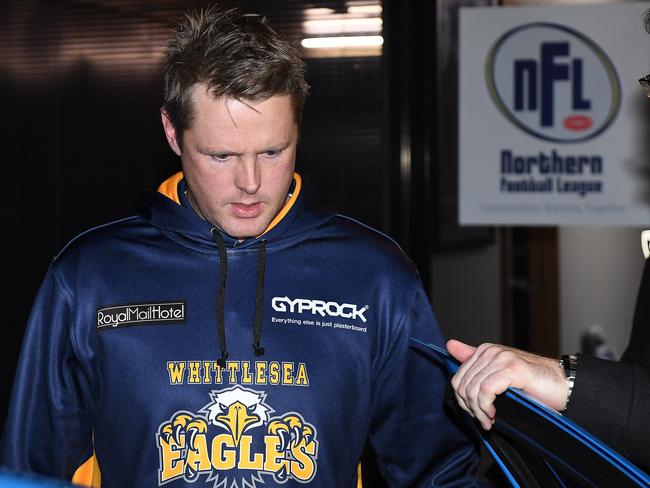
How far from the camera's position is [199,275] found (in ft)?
6.02

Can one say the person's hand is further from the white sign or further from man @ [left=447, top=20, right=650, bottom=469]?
the white sign

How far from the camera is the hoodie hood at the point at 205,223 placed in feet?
6.06

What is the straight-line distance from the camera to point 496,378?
1.47 m

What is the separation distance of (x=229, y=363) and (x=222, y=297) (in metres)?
0.11

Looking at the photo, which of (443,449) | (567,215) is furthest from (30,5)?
(443,449)

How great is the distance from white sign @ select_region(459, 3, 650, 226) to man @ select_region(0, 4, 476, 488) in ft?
7.55

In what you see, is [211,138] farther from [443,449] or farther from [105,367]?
[443,449]

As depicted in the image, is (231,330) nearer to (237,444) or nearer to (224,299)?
(224,299)

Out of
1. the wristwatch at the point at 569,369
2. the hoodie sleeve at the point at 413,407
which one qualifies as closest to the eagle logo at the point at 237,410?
the hoodie sleeve at the point at 413,407

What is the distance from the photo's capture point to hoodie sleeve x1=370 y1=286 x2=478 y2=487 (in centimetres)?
182

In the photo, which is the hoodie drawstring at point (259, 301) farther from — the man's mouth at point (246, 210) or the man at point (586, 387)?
the man at point (586, 387)

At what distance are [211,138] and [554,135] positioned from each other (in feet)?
8.71

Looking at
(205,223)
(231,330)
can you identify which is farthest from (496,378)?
(205,223)

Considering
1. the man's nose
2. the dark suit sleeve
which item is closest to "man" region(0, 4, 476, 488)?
the man's nose
